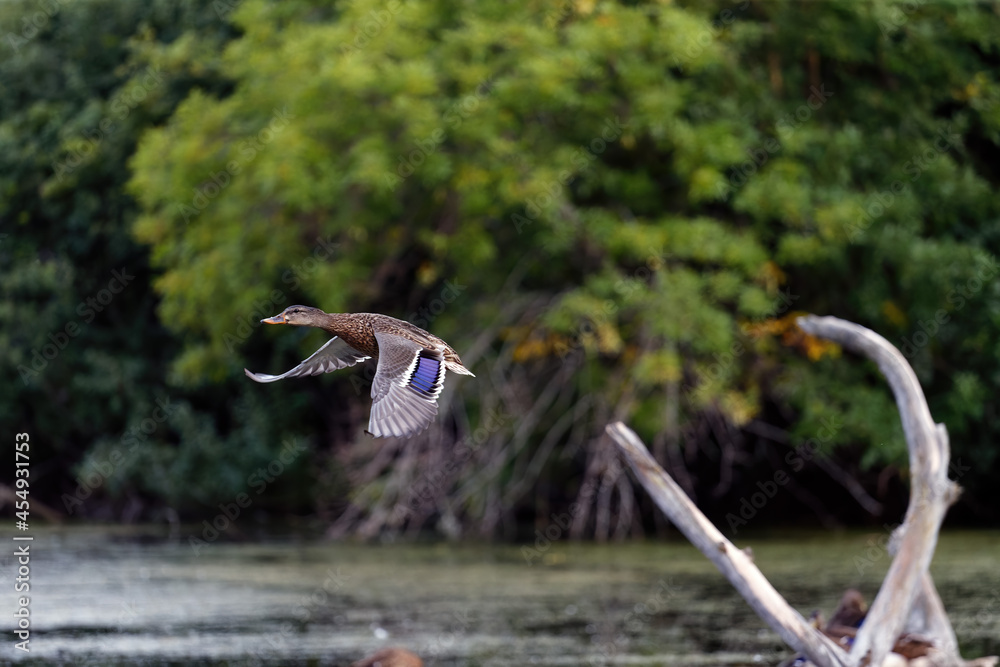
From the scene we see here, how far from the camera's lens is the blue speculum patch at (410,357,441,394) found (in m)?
5.44

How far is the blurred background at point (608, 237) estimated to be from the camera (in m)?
14.3

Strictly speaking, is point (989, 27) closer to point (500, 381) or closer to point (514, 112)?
point (514, 112)

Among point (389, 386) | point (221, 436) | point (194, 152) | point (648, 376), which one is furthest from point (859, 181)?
point (389, 386)

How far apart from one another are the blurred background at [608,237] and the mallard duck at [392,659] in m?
5.13

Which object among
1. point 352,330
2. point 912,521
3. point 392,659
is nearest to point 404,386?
point 352,330

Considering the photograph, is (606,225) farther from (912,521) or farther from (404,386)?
(404,386)

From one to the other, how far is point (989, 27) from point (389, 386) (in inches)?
449

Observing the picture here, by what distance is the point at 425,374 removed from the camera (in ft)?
18.1

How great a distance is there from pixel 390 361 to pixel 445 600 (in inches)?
231

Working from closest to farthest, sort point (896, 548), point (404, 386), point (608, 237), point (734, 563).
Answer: point (404, 386) < point (734, 563) < point (896, 548) < point (608, 237)

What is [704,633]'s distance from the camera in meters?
9.62

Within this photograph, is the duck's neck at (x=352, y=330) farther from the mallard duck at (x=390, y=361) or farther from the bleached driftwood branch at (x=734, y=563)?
the bleached driftwood branch at (x=734, y=563)

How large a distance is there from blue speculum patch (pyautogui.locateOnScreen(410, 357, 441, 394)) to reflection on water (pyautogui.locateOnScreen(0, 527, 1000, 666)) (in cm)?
352

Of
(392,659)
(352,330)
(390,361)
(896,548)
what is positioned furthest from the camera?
(392,659)
